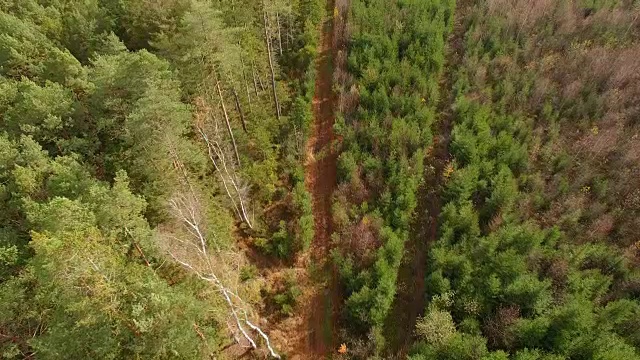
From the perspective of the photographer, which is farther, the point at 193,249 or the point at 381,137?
the point at 381,137

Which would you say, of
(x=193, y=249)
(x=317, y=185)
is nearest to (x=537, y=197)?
(x=317, y=185)

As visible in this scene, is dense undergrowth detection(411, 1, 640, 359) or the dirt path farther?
the dirt path

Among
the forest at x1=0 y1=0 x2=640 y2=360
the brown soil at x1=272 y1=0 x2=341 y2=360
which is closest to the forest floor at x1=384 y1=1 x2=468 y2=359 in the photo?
the forest at x1=0 y1=0 x2=640 y2=360

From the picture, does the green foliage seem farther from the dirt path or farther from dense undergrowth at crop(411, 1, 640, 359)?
dense undergrowth at crop(411, 1, 640, 359)

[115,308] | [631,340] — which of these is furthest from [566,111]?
[115,308]

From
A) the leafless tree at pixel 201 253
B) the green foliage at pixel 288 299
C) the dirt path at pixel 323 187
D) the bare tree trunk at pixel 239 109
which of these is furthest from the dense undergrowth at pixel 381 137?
the bare tree trunk at pixel 239 109

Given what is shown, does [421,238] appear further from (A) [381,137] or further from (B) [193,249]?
(B) [193,249]

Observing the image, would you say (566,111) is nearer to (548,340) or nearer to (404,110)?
(404,110)
